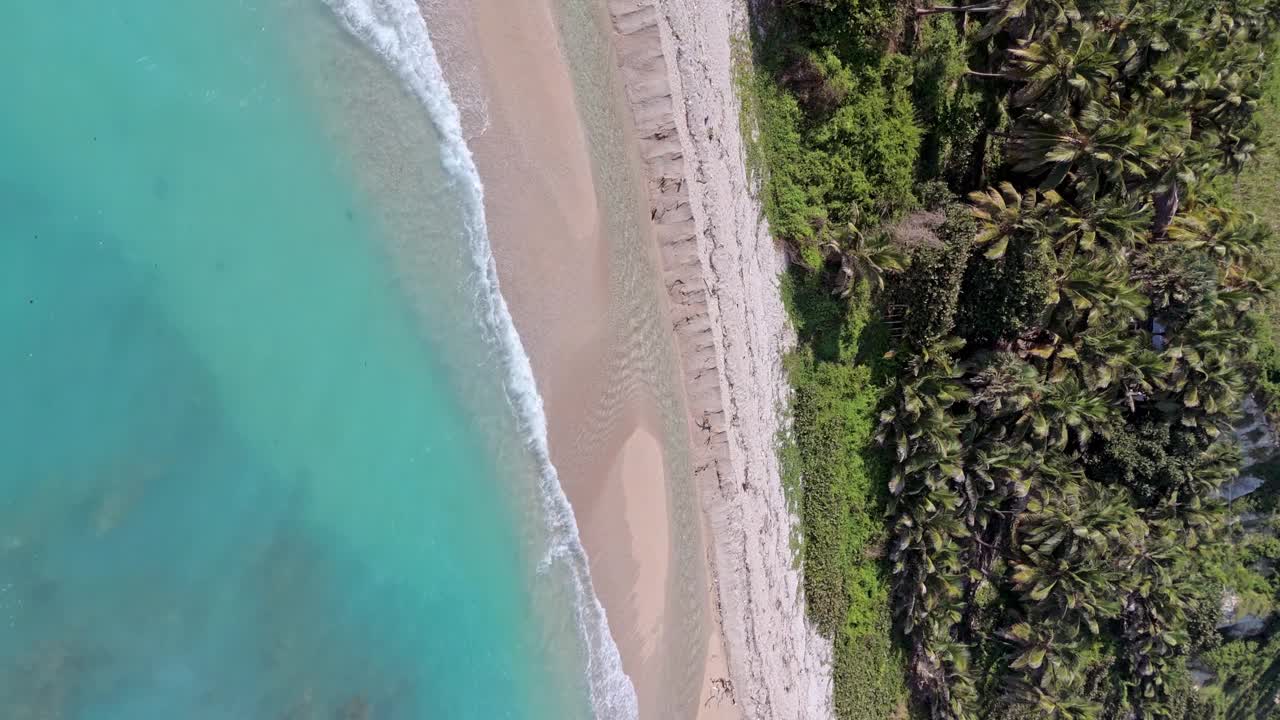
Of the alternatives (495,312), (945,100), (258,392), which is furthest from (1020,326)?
(258,392)

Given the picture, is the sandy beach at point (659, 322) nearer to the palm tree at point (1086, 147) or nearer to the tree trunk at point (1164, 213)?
the palm tree at point (1086, 147)

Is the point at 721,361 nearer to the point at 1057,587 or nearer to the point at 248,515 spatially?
the point at 248,515

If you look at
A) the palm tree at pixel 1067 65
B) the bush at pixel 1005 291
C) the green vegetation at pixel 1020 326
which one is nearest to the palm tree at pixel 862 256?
the green vegetation at pixel 1020 326

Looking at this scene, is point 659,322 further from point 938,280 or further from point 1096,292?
point 1096,292

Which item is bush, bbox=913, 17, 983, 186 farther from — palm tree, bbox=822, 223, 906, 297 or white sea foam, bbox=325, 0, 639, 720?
white sea foam, bbox=325, 0, 639, 720

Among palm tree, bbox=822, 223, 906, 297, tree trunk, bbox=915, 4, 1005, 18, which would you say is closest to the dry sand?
palm tree, bbox=822, 223, 906, 297

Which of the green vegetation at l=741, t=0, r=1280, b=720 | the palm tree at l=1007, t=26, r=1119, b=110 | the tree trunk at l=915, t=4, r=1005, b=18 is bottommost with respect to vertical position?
the green vegetation at l=741, t=0, r=1280, b=720
